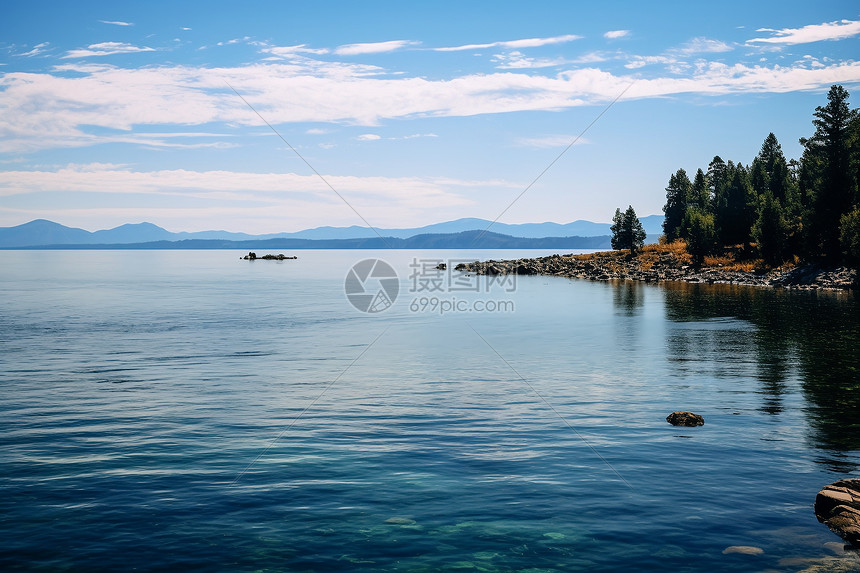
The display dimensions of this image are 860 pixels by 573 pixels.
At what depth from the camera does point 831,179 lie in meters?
106

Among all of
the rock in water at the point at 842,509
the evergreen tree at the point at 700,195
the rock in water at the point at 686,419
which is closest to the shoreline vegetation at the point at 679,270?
the evergreen tree at the point at 700,195

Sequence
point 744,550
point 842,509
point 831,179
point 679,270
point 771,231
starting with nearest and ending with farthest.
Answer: point 744,550, point 842,509, point 831,179, point 771,231, point 679,270

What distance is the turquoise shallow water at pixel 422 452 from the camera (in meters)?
15.0

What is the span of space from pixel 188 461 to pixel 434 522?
30.4 ft

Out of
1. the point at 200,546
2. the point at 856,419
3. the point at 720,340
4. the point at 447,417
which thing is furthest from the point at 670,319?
the point at 200,546

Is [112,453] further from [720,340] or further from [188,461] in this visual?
[720,340]

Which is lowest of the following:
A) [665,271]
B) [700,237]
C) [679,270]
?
[665,271]

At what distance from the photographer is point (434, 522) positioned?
16.4 meters

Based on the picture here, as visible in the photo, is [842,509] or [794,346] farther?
[794,346]

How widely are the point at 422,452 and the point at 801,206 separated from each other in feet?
395

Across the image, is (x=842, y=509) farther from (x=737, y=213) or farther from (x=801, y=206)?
(x=737, y=213)

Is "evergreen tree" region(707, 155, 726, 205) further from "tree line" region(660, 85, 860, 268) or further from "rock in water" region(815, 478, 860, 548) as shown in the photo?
"rock in water" region(815, 478, 860, 548)

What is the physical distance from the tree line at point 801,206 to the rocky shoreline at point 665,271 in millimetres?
3179

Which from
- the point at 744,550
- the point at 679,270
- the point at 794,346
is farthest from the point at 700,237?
the point at 744,550
